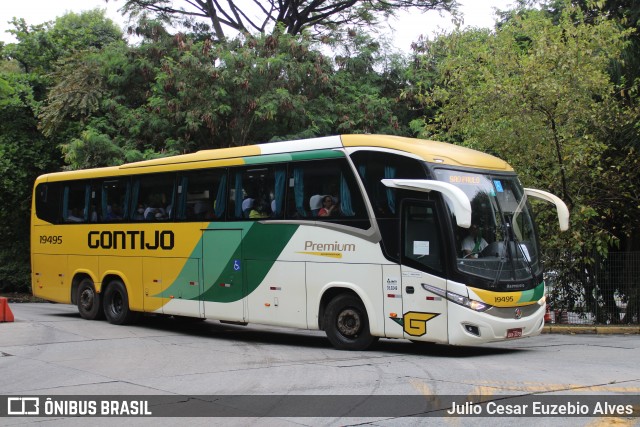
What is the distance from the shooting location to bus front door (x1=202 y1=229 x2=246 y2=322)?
1476cm

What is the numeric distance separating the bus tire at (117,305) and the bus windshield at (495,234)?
8.99 m

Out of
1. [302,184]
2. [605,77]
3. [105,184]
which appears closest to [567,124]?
[605,77]

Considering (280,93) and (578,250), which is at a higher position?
(280,93)

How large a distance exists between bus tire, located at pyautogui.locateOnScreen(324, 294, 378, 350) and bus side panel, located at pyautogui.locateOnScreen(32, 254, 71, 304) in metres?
8.78

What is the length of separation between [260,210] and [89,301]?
22.1 feet

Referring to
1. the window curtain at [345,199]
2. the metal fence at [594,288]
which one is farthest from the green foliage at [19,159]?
the metal fence at [594,288]

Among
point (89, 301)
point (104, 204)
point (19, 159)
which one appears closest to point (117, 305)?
point (89, 301)

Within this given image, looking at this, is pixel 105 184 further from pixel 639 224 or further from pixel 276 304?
pixel 639 224

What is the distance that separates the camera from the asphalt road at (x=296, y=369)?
28.4ft

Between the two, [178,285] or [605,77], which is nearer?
[178,285]

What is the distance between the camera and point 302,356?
40.9ft

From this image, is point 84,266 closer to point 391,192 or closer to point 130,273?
point 130,273

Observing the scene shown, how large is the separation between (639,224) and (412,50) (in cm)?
1185

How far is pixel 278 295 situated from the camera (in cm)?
1405
